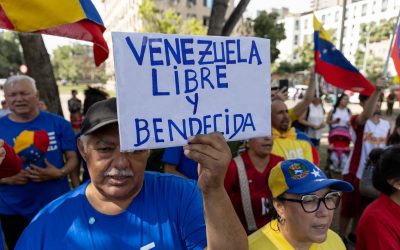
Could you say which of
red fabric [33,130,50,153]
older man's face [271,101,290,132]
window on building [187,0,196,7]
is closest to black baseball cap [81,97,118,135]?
red fabric [33,130,50,153]

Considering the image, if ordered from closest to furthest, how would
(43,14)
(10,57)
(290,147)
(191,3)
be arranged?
1. (43,14)
2. (290,147)
3. (10,57)
4. (191,3)

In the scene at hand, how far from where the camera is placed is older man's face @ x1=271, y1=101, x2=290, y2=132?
122 inches

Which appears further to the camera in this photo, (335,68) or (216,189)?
(335,68)

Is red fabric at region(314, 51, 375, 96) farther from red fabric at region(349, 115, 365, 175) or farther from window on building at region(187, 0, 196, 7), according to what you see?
window on building at region(187, 0, 196, 7)

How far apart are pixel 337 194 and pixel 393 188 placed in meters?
0.50

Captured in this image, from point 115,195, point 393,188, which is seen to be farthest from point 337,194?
point 115,195

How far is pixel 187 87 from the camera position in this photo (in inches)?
48.0

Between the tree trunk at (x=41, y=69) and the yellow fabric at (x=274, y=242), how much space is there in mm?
3926

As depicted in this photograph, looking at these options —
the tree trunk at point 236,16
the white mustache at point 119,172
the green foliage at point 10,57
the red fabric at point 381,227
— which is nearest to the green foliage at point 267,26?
the tree trunk at point 236,16

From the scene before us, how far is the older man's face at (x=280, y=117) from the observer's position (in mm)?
3096

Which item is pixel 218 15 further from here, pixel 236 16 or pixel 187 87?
pixel 187 87

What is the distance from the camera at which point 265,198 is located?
2402 millimetres

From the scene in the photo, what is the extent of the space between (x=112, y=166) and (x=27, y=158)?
163 cm

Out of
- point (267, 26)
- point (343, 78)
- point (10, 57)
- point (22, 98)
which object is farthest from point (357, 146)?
point (10, 57)
